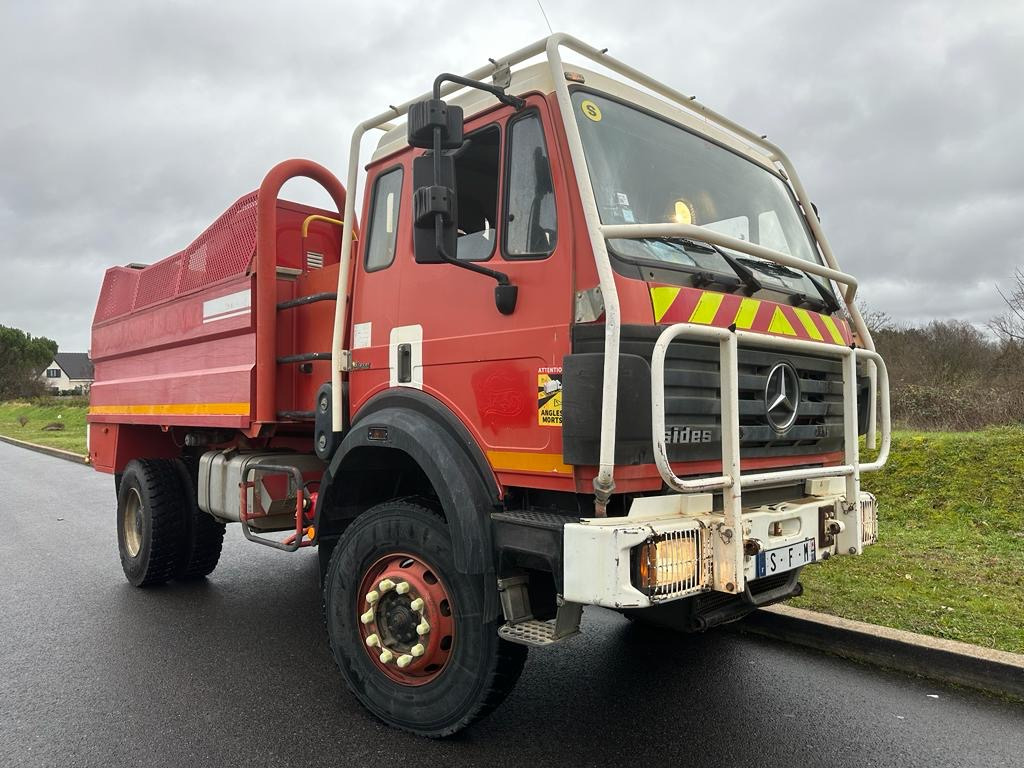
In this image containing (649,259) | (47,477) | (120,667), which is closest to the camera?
(649,259)

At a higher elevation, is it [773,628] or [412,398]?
[412,398]

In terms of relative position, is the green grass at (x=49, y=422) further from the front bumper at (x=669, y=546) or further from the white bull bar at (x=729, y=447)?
the white bull bar at (x=729, y=447)

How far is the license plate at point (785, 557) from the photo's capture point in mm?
2764

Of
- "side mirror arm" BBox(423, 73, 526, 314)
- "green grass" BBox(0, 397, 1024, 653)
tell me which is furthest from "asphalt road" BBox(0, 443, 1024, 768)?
"side mirror arm" BBox(423, 73, 526, 314)

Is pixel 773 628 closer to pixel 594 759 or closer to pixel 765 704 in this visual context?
pixel 765 704

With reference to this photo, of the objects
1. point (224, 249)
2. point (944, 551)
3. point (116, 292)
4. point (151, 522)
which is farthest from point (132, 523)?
point (944, 551)

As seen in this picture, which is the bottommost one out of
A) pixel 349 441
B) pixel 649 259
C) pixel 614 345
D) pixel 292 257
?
pixel 349 441

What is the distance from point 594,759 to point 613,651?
126 centimetres

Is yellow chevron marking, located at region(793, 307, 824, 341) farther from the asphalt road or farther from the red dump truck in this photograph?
the asphalt road

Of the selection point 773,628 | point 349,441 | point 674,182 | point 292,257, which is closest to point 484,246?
point 674,182

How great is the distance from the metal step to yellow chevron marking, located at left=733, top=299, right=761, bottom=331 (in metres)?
1.39

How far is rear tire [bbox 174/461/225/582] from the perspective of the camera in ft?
18.8

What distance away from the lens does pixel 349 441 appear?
11.5ft

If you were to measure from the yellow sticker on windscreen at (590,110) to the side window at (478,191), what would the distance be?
0.37 meters
